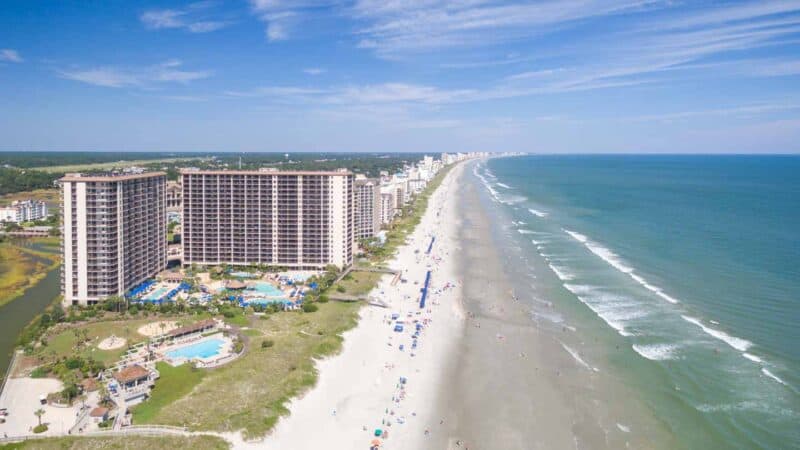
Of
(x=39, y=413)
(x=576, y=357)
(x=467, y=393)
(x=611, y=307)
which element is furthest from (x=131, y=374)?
(x=611, y=307)

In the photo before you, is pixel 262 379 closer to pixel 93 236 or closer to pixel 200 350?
pixel 200 350

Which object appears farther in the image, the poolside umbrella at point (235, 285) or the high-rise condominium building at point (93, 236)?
the poolside umbrella at point (235, 285)

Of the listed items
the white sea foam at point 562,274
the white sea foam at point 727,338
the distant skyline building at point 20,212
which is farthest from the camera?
the distant skyline building at point 20,212

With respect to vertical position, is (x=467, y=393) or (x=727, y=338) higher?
(x=727, y=338)

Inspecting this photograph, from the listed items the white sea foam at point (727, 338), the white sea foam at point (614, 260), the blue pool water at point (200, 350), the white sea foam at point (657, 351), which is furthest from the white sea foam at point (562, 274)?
the blue pool water at point (200, 350)

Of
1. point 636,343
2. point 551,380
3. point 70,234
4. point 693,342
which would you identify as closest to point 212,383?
point 551,380

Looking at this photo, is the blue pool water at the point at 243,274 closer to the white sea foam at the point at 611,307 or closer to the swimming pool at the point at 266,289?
the swimming pool at the point at 266,289

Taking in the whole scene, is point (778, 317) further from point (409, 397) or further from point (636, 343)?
point (409, 397)
